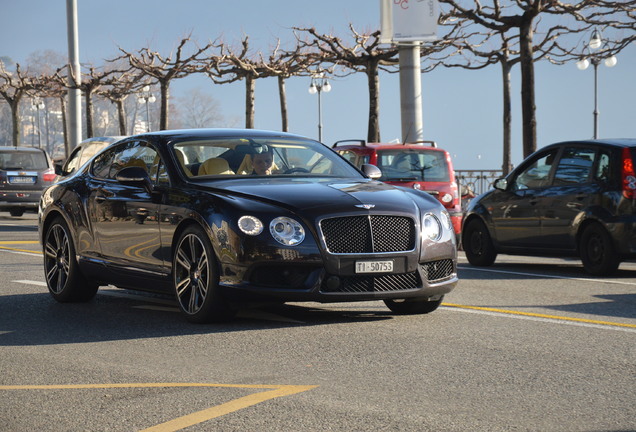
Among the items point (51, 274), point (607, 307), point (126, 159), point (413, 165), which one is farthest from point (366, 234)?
point (413, 165)

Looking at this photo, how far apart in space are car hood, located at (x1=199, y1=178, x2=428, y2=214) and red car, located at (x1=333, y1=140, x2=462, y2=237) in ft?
25.5

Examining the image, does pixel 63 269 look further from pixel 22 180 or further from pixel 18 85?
pixel 18 85

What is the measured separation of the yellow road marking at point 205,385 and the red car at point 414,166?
35.4 ft

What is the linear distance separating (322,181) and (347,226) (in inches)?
38.6

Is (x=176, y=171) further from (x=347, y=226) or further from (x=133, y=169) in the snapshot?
(x=347, y=226)

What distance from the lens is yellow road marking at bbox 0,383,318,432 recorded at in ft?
16.7

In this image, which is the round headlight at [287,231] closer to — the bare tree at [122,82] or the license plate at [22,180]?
the license plate at [22,180]

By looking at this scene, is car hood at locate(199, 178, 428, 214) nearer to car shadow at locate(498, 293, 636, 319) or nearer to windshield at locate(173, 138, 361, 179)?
windshield at locate(173, 138, 361, 179)

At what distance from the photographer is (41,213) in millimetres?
11016

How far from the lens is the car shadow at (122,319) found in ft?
26.4

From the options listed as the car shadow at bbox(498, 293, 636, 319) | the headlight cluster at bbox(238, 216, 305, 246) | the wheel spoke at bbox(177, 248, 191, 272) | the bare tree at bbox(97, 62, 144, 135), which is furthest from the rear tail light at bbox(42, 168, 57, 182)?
the bare tree at bbox(97, 62, 144, 135)

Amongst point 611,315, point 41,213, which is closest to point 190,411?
point 611,315

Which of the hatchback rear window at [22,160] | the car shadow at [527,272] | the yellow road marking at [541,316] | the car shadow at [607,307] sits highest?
the hatchback rear window at [22,160]

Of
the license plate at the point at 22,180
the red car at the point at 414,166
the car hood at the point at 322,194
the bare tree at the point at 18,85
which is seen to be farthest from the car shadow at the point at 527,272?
the bare tree at the point at 18,85
